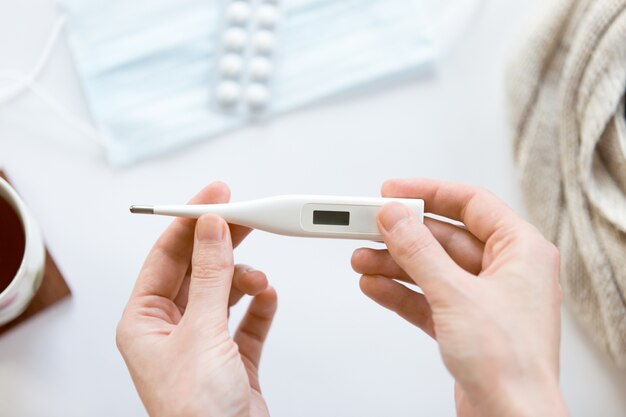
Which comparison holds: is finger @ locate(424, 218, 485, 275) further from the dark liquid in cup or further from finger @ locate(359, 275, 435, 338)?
the dark liquid in cup

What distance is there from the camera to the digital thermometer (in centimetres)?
49

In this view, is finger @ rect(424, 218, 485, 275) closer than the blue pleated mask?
Yes

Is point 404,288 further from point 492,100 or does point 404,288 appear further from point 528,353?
point 492,100

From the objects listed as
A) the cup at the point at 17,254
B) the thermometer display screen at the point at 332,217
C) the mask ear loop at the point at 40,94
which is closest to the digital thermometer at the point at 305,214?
the thermometer display screen at the point at 332,217

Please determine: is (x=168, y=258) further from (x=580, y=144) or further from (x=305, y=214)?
(x=580, y=144)

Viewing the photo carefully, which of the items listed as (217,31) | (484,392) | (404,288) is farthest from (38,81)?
(484,392)

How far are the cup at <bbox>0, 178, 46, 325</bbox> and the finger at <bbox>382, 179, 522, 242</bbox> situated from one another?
0.31 m

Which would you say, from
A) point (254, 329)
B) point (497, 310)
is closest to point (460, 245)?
point (497, 310)

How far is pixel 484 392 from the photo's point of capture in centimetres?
43

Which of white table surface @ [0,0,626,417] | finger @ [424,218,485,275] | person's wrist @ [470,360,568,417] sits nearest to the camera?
person's wrist @ [470,360,568,417]

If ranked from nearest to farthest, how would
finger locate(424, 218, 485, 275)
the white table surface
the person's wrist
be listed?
the person's wrist
finger locate(424, 218, 485, 275)
the white table surface

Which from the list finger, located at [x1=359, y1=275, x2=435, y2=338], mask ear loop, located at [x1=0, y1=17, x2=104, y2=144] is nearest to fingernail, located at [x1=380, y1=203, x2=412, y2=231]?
finger, located at [x1=359, y1=275, x2=435, y2=338]

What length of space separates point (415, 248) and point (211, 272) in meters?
0.15

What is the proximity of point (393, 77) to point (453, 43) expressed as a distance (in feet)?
0.27
